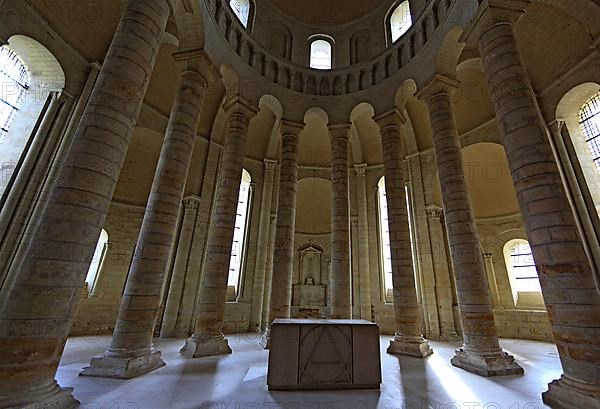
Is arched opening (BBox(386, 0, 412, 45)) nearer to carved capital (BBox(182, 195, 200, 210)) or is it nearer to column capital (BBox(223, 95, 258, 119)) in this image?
column capital (BBox(223, 95, 258, 119))

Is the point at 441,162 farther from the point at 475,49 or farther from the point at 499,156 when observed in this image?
the point at 499,156

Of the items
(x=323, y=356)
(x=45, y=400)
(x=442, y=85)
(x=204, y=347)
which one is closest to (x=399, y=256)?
(x=323, y=356)

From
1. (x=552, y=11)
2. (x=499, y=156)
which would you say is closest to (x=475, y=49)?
(x=552, y=11)

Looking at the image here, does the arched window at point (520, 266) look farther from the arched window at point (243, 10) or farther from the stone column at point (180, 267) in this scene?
the arched window at point (243, 10)

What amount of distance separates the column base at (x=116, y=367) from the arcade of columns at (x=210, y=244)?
2 cm

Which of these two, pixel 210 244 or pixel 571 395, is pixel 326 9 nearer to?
pixel 210 244

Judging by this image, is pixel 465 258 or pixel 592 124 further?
pixel 592 124

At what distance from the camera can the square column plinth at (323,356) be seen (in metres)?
5.23

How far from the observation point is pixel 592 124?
10.9m

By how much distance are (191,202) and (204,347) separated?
7346 mm

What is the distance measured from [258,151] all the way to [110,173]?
12.4m

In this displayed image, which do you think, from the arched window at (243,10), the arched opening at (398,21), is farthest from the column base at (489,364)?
the arched window at (243,10)

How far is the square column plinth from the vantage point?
523 centimetres

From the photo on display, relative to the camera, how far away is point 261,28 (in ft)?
44.5
